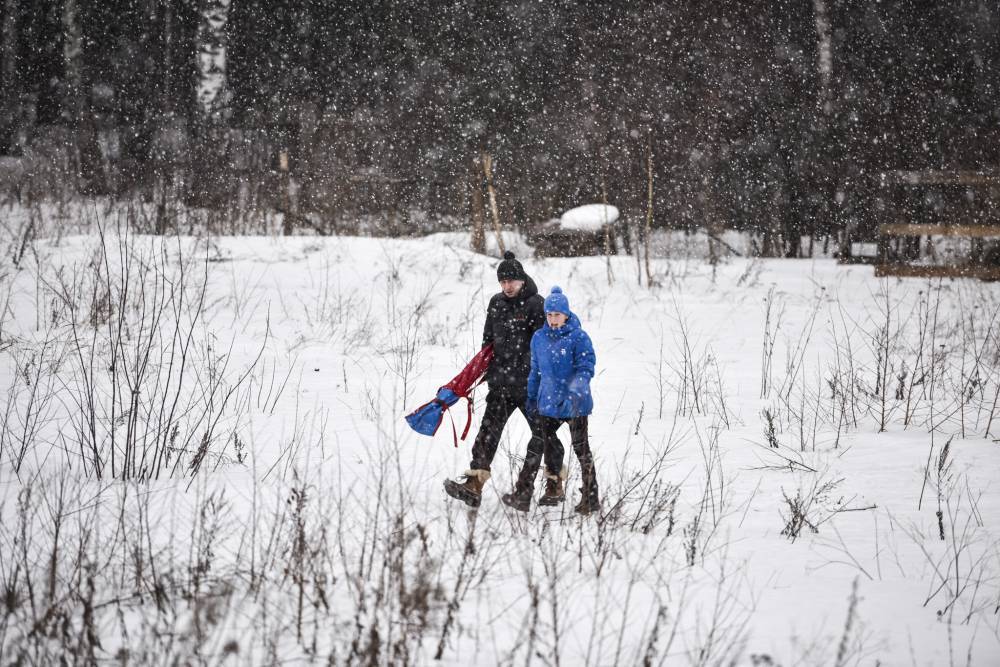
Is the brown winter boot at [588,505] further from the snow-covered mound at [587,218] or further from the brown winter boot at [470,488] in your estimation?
the snow-covered mound at [587,218]

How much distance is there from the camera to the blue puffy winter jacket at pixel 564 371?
11.1ft

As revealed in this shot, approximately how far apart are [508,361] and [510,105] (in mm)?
12178

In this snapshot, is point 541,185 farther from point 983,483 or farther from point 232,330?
point 983,483

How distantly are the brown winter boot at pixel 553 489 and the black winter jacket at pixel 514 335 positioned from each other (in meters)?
0.49

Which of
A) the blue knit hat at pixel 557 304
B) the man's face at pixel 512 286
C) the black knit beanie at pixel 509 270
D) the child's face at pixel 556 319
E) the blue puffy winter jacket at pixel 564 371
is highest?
the black knit beanie at pixel 509 270

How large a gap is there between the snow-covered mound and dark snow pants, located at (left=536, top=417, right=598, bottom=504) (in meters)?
11.0

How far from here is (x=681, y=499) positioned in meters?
3.77

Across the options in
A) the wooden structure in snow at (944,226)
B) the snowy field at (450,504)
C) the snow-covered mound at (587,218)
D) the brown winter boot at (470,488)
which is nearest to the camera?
the snowy field at (450,504)

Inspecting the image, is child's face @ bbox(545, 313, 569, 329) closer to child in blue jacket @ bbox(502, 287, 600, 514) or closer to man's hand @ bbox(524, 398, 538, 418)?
child in blue jacket @ bbox(502, 287, 600, 514)

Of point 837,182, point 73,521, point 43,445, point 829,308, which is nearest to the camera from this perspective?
point 73,521

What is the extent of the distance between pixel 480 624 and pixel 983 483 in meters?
3.29

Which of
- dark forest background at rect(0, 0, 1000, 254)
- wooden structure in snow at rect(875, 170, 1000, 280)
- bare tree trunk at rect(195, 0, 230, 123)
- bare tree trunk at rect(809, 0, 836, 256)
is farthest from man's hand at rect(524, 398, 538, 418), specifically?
bare tree trunk at rect(195, 0, 230, 123)

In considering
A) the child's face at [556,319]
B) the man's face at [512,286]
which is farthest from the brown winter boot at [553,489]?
the man's face at [512,286]

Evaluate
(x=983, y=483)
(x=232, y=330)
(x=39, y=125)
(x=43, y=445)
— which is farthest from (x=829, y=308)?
(x=39, y=125)
